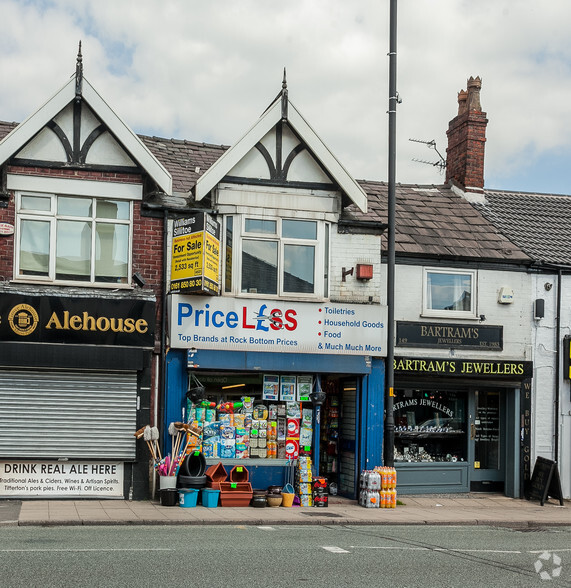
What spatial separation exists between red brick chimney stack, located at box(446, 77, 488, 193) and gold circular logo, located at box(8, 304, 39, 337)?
1150 centimetres

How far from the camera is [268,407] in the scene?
59.3ft

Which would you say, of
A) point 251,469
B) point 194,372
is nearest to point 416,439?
point 251,469

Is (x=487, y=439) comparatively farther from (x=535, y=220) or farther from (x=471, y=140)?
(x=471, y=140)

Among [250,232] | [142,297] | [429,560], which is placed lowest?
[429,560]

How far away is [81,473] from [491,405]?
361 inches

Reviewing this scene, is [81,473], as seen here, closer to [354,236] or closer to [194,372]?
[194,372]

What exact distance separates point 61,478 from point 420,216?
396 inches

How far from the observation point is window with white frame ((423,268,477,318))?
19281mm

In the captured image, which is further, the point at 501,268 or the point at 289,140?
the point at 501,268

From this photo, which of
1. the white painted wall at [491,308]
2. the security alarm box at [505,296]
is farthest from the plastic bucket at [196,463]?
the security alarm box at [505,296]

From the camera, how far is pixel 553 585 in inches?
356

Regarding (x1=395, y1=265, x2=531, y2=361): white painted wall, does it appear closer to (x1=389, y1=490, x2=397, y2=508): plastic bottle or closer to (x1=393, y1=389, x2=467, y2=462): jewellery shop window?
(x1=393, y1=389, x2=467, y2=462): jewellery shop window

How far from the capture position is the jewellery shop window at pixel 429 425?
758 inches

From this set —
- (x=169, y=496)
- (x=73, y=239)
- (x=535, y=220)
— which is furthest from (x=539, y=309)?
(x=73, y=239)
